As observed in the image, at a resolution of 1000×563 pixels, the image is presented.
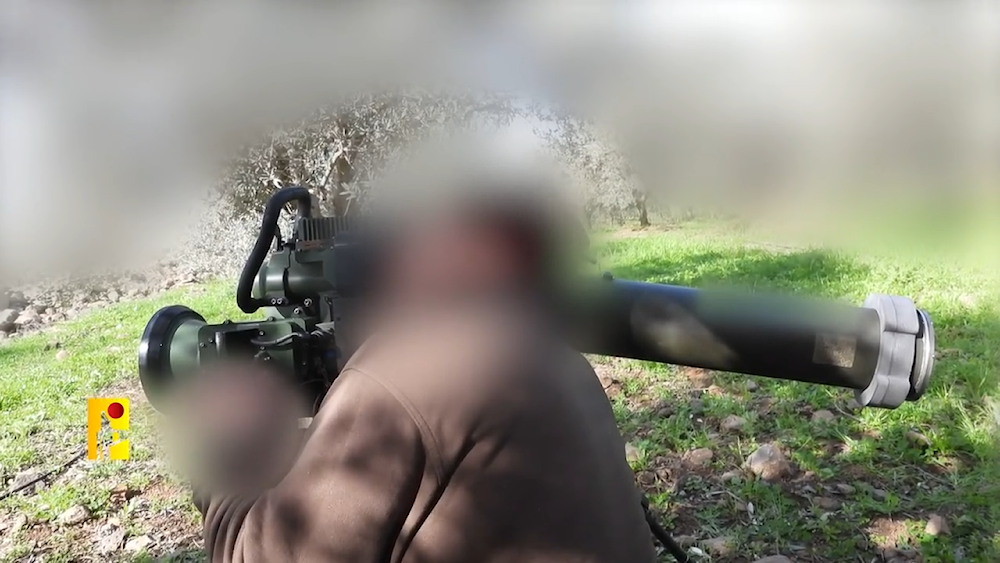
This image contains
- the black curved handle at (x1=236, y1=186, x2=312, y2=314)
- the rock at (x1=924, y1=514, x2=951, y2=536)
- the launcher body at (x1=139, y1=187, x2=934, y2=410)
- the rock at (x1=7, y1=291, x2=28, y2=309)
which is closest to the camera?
the launcher body at (x1=139, y1=187, x2=934, y2=410)

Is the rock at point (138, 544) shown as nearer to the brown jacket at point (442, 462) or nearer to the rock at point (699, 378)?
the brown jacket at point (442, 462)

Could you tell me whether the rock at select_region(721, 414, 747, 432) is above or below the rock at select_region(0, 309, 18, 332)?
below

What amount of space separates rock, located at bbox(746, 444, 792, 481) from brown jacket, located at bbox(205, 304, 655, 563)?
1.61 m

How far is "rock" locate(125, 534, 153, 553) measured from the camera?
2.40 m

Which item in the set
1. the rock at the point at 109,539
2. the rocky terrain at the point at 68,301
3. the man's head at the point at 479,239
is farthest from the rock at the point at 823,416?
the rocky terrain at the point at 68,301

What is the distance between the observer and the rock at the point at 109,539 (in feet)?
7.91

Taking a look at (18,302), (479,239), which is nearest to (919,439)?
(479,239)

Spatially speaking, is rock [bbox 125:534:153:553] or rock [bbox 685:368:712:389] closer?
rock [bbox 125:534:153:553]

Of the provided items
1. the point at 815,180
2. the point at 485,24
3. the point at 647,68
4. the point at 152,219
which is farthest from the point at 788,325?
the point at 152,219

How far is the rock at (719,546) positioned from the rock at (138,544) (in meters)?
1.85

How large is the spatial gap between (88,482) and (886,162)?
3.04 m

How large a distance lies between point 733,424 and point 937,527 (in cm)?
81

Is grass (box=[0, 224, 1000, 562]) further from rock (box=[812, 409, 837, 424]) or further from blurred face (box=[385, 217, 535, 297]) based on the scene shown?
blurred face (box=[385, 217, 535, 297])

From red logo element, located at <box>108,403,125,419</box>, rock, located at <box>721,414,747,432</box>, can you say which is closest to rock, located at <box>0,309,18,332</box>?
red logo element, located at <box>108,403,125,419</box>
